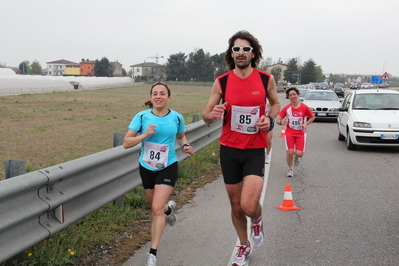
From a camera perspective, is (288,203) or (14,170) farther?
(288,203)

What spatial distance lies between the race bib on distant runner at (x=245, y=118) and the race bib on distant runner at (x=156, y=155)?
744 mm

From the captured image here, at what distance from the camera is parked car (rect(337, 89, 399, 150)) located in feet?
44.7

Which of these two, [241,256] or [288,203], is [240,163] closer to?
[241,256]

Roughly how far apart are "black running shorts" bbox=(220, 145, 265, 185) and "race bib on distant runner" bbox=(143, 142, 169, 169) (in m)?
0.56

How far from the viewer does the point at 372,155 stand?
44.2 ft

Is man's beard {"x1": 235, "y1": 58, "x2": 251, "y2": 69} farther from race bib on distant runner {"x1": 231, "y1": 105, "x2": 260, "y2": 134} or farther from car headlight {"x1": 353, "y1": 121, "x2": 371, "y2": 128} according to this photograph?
car headlight {"x1": 353, "y1": 121, "x2": 371, "y2": 128}

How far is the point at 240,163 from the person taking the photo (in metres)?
4.96

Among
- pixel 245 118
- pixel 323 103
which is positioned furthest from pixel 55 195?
pixel 323 103

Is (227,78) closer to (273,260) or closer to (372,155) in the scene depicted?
(273,260)

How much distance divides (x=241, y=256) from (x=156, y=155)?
4.11ft

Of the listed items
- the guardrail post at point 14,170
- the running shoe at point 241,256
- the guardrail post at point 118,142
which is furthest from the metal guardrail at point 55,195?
the running shoe at point 241,256

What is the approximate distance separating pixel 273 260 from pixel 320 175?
5560mm

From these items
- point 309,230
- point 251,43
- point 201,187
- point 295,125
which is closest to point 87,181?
point 251,43

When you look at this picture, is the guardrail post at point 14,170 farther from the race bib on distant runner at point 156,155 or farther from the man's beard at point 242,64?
the man's beard at point 242,64
